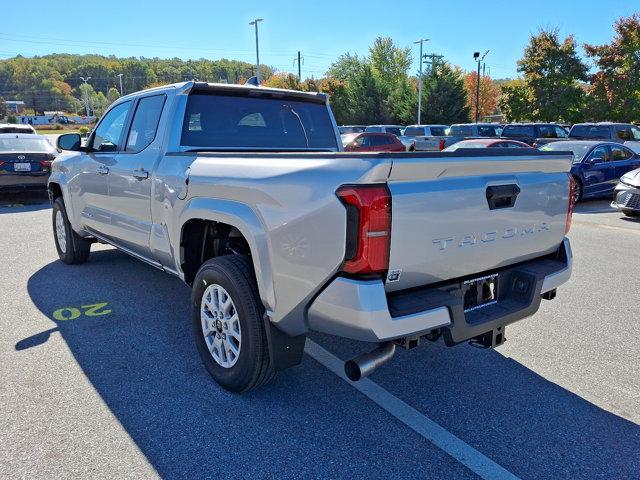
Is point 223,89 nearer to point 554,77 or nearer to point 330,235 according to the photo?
point 330,235

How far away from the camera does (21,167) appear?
11.1 m

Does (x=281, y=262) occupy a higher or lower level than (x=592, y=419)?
higher

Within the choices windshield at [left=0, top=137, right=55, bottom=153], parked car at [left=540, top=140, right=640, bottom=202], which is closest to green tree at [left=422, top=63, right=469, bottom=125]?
parked car at [left=540, top=140, right=640, bottom=202]

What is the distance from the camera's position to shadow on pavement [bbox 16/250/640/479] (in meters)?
2.55

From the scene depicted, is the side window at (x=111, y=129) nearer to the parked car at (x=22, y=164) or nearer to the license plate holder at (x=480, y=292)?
the license plate holder at (x=480, y=292)

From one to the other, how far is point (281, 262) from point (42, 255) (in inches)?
219

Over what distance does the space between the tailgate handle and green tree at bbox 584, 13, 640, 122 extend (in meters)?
31.9

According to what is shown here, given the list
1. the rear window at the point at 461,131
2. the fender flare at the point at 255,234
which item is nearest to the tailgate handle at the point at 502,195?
the fender flare at the point at 255,234

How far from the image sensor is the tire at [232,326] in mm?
2904

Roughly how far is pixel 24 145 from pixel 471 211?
12.0 metres

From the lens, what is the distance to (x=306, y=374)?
137 inches

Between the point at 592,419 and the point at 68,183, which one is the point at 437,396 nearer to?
the point at 592,419

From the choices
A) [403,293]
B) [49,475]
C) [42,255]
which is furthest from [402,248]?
[42,255]

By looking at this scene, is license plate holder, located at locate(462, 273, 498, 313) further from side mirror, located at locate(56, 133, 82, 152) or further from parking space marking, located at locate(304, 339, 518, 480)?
side mirror, located at locate(56, 133, 82, 152)
